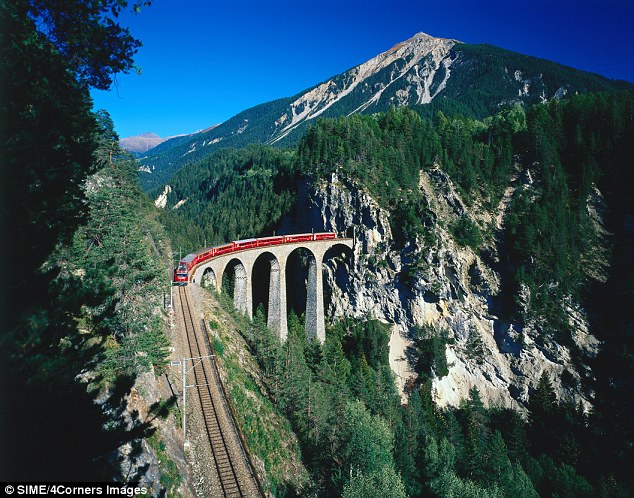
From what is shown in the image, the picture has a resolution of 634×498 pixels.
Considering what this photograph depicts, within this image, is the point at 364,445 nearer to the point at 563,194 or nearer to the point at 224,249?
the point at 224,249

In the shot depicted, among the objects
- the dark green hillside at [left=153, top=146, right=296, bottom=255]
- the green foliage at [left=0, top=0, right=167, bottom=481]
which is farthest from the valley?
the dark green hillside at [left=153, top=146, right=296, bottom=255]

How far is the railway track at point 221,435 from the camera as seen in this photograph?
1989cm

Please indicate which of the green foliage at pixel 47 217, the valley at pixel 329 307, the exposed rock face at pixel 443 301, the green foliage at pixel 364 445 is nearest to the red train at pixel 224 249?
the valley at pixel 329 307

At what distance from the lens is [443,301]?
70.4 metres

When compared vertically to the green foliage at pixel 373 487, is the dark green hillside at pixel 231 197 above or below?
above

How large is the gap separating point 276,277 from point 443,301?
30.9 meters

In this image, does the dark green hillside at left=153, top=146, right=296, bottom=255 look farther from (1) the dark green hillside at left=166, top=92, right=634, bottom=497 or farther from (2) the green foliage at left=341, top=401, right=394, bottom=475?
(2) the green foliage at left=341, top=401, right=394, bottom=475

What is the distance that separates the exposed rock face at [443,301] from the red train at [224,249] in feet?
24.9

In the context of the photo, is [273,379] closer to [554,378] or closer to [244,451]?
[244,451]

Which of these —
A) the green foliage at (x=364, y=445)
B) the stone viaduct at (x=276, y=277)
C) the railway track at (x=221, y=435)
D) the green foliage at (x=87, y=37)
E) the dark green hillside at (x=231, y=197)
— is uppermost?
the dark green hillside at (x=231, y=197)

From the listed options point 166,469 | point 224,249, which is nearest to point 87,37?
point 166,469

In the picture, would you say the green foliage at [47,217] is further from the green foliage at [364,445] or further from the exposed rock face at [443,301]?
the exposed rock face at [443,301]

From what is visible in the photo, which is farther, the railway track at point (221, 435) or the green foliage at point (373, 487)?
the green foliage at point (373, 487)

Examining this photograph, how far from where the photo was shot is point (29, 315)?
289 inches
